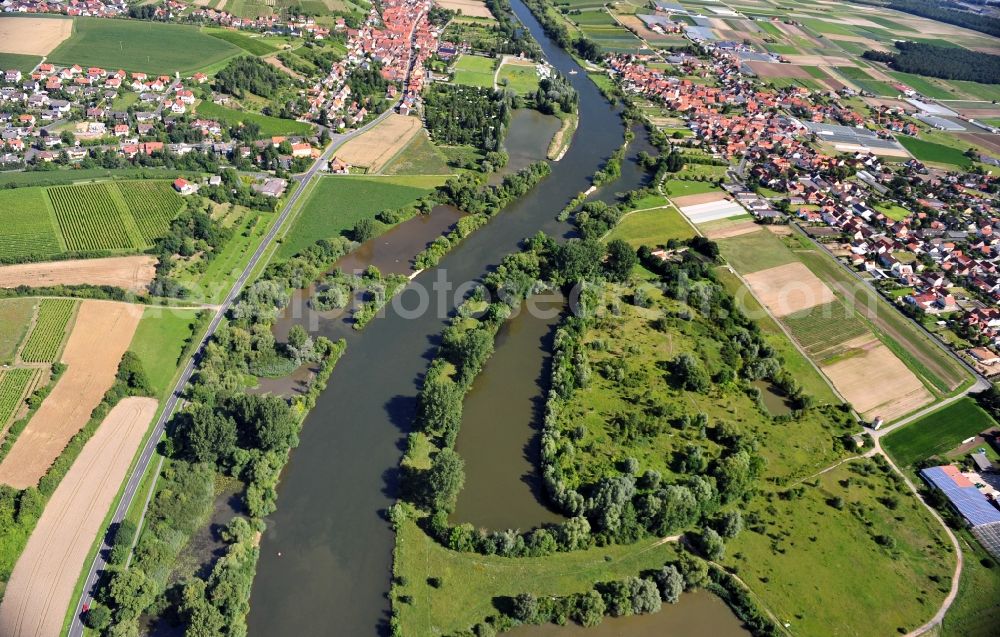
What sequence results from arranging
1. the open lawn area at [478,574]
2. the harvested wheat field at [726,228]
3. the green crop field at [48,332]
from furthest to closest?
the harvested wheat field at [726,228] < the green crop field at [48,332] < the open lawn area at [478,574]

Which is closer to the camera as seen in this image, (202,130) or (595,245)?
(595,245)

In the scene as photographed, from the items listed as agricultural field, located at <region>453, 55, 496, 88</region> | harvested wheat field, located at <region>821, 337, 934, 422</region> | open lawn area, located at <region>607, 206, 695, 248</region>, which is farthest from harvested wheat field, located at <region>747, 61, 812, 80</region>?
harvested wheat field, located at <region>821, 337, 934, 422</region>

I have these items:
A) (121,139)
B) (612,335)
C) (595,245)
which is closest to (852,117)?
(595,245)

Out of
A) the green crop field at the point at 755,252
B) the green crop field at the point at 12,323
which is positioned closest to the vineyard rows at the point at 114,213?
the green crop field at the point at 12,323

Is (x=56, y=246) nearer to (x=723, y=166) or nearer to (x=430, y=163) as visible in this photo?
(x=430, y=163)

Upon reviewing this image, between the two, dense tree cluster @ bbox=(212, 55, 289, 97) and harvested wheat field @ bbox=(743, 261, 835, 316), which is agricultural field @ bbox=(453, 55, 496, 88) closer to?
dense tree cluster @ bbox=(212, 55, 289, 97)

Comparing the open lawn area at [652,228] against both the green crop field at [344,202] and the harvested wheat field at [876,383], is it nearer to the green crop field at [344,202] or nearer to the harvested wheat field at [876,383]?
the harvested wheat field at [876,383]

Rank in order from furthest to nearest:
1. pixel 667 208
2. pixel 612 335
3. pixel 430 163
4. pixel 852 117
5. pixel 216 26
Result: 1. pixel 216 26
2. pixel 852 117
3. pixel 430 163
4. pixel 667 208
5. pixel 612 335
